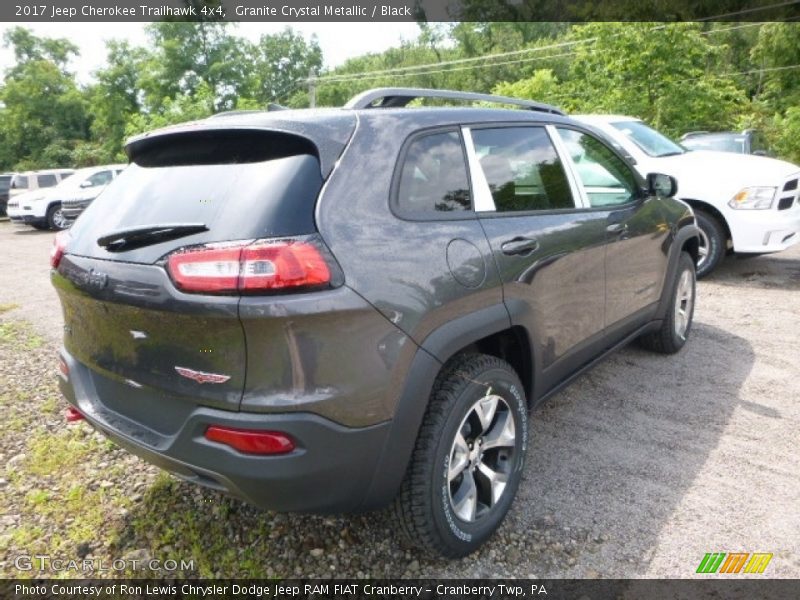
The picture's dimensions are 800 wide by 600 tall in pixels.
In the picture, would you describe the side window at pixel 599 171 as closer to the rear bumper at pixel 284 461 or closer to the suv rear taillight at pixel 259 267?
the suv rear taillight at pixel 259 267

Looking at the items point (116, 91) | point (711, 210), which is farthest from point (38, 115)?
point (711, 210)

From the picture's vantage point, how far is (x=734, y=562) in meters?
2.35

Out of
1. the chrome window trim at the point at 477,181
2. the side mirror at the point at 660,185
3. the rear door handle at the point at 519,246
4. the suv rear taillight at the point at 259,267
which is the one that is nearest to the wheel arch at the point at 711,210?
the side mirror at the point at 660,185

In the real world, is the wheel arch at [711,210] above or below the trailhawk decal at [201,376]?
below

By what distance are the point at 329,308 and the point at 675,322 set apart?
11.3ft

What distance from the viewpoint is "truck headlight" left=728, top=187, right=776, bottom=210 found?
625cm

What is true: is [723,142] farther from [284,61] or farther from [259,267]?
[284,61]

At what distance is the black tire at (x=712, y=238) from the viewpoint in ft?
21.7

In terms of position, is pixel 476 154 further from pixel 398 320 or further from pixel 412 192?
pixel 398 320

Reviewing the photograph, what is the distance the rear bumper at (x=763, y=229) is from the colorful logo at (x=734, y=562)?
4.88 metres

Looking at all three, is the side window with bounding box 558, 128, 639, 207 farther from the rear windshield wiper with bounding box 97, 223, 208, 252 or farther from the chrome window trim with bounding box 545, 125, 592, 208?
the rear windshield wiper with bounding box 97, 223, 208, 252

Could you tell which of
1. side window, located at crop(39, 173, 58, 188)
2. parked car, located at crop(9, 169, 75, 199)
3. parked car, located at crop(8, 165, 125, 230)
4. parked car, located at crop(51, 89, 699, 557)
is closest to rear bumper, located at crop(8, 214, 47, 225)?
parked car, located at crop(8, 165, 125, 230)
